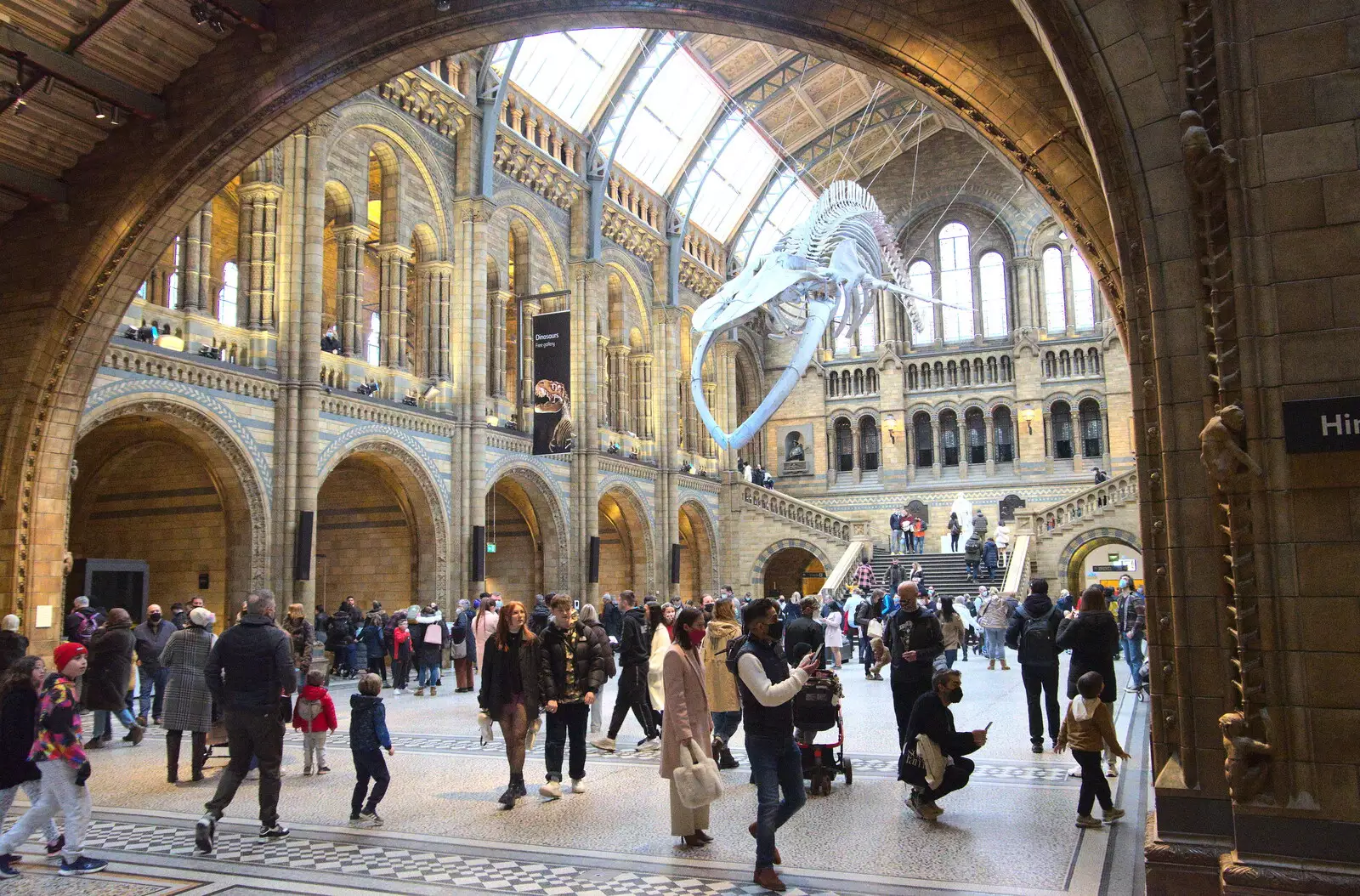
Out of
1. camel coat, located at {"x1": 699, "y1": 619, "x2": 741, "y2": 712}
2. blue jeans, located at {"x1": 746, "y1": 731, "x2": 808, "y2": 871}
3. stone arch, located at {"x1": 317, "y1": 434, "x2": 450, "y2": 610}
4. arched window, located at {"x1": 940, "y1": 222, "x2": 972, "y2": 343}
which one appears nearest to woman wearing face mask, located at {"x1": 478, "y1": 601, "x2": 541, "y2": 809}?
camel coat, located at {"x1": 699, "y1": 619, "x2": 741, "y2": 712}

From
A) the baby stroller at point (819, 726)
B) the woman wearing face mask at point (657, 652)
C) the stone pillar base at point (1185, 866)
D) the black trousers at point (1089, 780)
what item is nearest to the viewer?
the stone pillar base at point (1185, 866)

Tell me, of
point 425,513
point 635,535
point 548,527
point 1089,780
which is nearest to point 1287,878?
point 1089,780

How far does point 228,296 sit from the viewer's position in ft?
88.9

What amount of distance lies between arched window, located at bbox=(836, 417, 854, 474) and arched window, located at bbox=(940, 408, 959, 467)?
327cm

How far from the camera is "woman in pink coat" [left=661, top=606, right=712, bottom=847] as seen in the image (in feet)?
19.0

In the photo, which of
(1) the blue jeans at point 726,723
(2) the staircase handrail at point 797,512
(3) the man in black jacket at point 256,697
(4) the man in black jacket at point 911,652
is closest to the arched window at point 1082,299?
(2) the staircase handrail at point 797,512

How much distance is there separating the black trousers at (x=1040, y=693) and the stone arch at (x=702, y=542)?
972 inches

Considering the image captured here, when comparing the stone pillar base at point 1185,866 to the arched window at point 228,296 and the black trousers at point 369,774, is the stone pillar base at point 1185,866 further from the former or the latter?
the arched window at point 228,296

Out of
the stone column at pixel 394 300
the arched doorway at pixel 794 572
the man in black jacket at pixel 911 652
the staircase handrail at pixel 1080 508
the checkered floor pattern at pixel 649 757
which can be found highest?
the stone column at pixel 394 300

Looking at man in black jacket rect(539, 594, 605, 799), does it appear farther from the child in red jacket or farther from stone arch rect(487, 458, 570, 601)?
stone arch rect(487, 458, 570, 601)

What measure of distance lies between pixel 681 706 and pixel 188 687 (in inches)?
189

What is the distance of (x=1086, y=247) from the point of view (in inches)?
292

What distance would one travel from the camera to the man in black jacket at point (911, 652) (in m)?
7.80

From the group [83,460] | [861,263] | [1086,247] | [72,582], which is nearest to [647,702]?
[1086,247]
